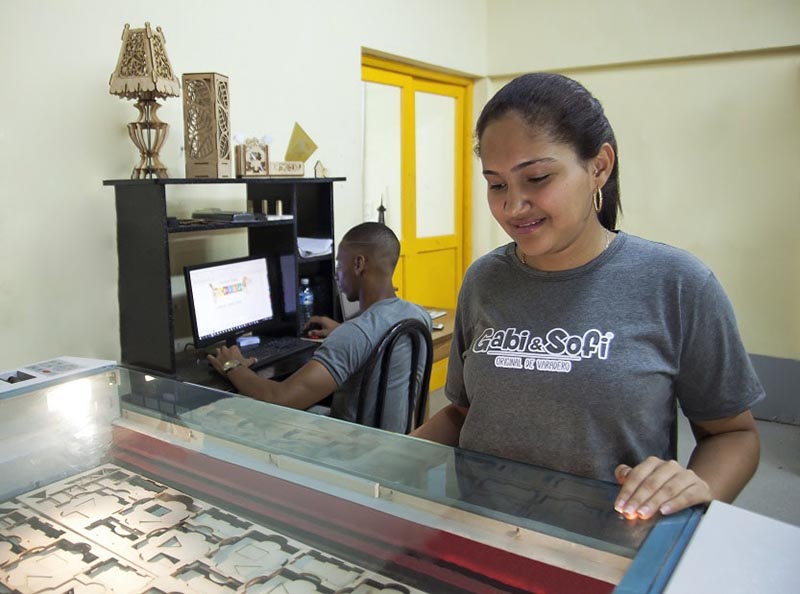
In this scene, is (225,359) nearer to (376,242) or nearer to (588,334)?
(376,242)

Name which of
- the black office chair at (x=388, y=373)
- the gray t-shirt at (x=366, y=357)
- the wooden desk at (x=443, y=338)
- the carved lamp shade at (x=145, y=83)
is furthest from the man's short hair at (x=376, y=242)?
the carved lamp shade at (x=145, y=83)

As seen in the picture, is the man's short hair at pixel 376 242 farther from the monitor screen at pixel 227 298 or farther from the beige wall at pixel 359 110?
the beige wall at pixel 359 110

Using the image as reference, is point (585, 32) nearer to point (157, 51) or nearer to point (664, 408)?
point (157, 51)

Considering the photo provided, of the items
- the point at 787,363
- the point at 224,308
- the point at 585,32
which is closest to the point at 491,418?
the point at 224,308

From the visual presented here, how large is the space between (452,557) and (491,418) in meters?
0.30

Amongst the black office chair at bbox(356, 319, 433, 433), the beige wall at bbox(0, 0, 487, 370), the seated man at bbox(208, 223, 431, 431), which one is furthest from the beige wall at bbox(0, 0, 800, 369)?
the black office chair at bbox(356, 319, 433, 433)

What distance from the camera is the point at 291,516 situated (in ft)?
2.98

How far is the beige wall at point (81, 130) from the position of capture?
216 centimetres

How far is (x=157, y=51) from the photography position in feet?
7.44

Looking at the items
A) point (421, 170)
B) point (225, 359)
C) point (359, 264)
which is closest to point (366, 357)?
point (359, 264)

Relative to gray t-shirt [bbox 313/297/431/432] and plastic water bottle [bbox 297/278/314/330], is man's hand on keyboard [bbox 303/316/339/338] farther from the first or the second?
gray t-shirt [bbox 313/297/431/432]

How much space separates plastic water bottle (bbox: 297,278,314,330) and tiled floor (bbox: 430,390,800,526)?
5.19 ft

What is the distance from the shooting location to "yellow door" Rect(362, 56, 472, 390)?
13.2 ft

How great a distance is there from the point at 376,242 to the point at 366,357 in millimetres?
419
